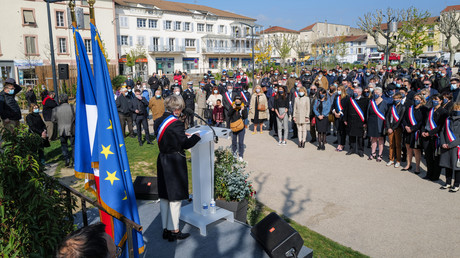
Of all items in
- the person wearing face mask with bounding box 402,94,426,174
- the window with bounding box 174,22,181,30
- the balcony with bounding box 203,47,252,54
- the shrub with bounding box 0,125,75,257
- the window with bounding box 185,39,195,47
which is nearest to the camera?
the shrub with bounding box 0,125,75,257

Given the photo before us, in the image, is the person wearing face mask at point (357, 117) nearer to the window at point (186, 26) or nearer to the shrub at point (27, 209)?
the shrub at point (27, 209)

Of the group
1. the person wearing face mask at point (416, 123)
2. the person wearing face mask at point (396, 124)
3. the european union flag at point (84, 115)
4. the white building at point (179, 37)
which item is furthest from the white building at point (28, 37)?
the european union flag at point (84, 115)

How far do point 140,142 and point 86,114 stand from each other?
30.0 feet

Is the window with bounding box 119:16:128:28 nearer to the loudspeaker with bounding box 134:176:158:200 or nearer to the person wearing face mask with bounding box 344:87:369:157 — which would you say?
the person wearing face mask with bounding box 344:87:369:157

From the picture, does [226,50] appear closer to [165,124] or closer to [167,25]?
[167,25]

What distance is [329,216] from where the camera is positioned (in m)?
7.05

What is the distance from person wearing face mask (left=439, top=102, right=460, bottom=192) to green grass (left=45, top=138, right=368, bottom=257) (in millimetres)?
3909

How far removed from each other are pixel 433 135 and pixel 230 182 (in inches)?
209

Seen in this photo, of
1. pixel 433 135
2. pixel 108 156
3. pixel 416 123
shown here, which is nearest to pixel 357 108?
pixel 416 123

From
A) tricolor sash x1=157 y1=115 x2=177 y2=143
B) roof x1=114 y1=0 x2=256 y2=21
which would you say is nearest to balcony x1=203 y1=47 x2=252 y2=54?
roof x1=114 y1=0 x2=256 y2=21

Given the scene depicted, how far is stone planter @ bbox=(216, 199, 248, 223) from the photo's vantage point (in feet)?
20.7

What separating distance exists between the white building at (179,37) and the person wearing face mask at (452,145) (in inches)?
1938

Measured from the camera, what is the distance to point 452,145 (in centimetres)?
787

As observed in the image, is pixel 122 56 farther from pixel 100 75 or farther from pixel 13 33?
pixel 100 75
